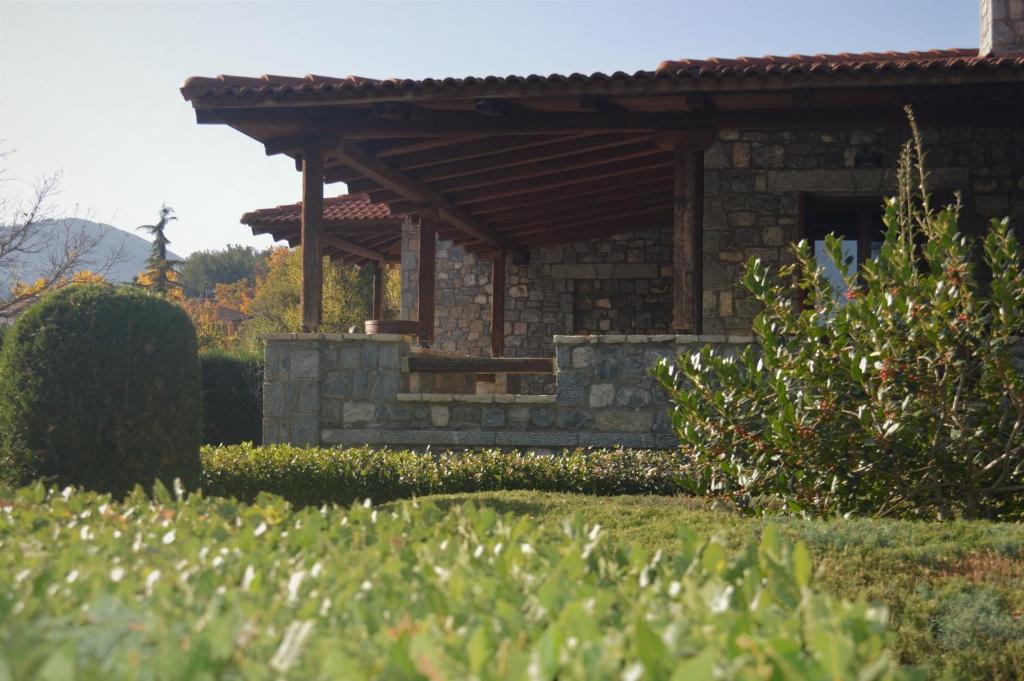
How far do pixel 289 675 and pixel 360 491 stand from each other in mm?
6461

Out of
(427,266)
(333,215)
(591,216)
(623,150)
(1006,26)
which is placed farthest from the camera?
(333,215)

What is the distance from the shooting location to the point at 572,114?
31.6 feet

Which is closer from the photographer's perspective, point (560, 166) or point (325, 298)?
point (560, 166)

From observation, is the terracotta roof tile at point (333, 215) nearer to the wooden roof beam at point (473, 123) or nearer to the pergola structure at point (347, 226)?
the pergola structure at point (347, 226)

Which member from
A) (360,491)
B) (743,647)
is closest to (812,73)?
(360,491)

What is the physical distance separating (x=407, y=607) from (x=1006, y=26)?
37.7 feet

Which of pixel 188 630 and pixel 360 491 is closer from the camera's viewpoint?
pixel 188 630

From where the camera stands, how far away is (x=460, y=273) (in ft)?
55.0

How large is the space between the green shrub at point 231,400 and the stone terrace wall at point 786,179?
6.56m

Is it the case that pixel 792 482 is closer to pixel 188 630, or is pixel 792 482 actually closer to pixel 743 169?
pixel 743 169

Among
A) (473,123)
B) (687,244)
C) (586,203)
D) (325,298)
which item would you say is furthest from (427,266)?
(325,298)

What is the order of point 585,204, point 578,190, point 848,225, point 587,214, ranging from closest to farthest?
point 848,225 < point 578,190 < point 585,204 < point 587,214

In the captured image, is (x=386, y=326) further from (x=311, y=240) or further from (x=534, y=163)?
(x=534, y=163)

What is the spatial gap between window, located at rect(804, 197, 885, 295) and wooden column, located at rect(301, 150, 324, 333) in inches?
185
